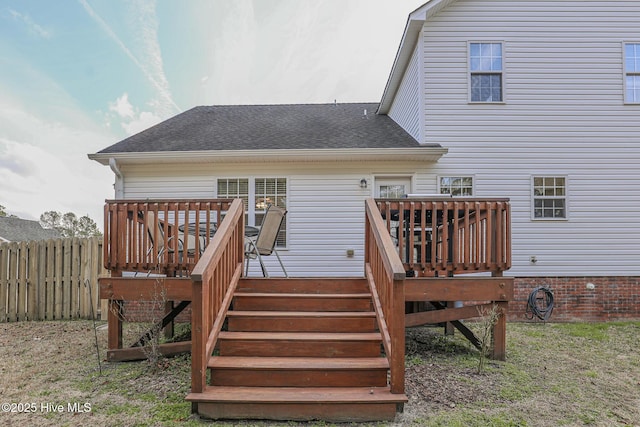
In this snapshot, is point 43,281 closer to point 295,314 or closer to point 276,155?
point 276,155

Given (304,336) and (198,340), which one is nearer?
(198,340)

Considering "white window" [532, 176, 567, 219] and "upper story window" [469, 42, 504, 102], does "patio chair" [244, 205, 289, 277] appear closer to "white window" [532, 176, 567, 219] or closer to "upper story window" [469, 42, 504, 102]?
"upper story window" [469, 42, 504, 102]

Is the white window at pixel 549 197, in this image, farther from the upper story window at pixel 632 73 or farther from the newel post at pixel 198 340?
the newel post at pixel 198 340

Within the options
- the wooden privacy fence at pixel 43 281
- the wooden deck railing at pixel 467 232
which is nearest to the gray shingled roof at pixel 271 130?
the wooden privacy fence at pixel 43 281

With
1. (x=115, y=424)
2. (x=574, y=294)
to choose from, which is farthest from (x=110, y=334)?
(x=574, y=294)

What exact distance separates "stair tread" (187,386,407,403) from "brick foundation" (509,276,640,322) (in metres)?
4.95

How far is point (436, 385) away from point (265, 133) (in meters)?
5.91

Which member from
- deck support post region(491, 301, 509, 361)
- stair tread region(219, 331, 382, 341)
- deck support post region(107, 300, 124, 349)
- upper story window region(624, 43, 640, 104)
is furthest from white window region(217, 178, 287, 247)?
upper story window region(624, 43, 640, 104)

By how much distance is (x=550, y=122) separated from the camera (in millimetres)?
7070

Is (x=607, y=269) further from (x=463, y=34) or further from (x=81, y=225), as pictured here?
(x=81, y=225)

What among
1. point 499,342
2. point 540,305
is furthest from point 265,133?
point 540,305

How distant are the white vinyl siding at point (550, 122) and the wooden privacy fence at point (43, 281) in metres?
7.06

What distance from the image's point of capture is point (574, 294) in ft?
22.4

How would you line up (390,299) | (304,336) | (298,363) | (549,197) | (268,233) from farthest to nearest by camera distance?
(549,197) → (268,233) → (304,336) → (298,363) → (390,299)
